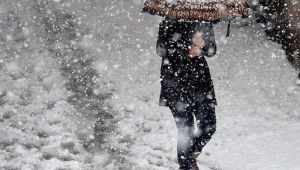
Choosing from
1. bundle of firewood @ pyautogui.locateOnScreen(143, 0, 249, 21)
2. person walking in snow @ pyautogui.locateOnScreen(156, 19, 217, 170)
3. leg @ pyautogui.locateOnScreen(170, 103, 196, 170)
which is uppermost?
bundle of firewood @ pyautogui.locateOnScreen(143, 0, 249, 21)

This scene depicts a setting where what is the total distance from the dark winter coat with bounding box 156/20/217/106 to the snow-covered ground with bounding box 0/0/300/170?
1147mm

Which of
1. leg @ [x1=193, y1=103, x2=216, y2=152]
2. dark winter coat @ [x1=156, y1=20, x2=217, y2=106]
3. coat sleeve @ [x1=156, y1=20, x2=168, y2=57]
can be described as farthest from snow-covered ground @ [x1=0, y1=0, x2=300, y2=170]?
coat sleeve @ [x1=156, y1=20, x2=168, y2=57]

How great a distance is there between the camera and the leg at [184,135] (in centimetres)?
495

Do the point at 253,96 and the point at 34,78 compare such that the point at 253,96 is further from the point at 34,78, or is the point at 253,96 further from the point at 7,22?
the point at 7,22

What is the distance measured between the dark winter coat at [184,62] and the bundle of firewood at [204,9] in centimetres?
47

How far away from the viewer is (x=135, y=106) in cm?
718

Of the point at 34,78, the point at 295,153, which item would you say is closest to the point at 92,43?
the point at 34,78

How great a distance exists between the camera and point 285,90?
7.49 m

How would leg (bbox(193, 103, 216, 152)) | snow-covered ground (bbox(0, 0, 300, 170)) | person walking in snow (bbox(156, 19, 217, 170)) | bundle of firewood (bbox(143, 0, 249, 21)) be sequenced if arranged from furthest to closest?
snow-covered ground (bbox(0, 0, 300, 170)) < leg (bbox(193, 103, 216, 152)) < person walking in snow (bbox(156, 19, 217, 170)) < bundle of firewood (bbox(143, 0, 249, 21))

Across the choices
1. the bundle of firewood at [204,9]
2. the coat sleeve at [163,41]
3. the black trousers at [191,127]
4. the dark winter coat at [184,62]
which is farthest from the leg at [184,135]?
the bundle of firewood at [204,9]

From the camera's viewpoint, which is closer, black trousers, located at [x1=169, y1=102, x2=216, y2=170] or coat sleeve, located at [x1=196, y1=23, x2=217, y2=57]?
coat sleeve, located at [x1=196, y1=23, x2=217, y2=57]

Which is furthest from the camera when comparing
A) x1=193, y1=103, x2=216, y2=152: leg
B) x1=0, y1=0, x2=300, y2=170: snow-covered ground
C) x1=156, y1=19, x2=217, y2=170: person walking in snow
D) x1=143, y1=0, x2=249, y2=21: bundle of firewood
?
x1=0, y1=0, x2=300, y2=170: snow-covered ground

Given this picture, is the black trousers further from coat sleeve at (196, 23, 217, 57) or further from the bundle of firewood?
the bundle of firewood

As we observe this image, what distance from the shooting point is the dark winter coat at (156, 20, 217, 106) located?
185 inches
